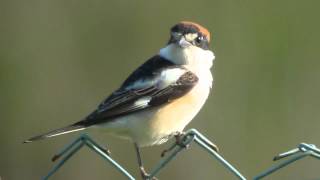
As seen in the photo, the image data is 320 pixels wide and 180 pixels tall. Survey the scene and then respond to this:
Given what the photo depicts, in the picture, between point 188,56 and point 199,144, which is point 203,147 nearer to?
point 199,144

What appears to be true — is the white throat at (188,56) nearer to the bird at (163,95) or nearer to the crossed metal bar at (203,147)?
the bird at (163,95)

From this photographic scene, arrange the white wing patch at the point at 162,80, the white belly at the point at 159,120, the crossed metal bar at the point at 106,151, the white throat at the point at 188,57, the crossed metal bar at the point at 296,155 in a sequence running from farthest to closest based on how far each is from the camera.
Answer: the white throat at the point at 188,57
the white wing patch at the point at 162,80
the white belly at the point at 159,120
the crossed metal bar at the point at 106,151
the crossed metal bar at the point at 296,155

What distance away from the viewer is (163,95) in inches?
163

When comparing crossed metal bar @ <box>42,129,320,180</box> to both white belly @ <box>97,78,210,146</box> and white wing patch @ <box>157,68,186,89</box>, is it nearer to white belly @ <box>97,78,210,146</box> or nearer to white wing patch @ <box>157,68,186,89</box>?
white belly @ <box>97,78,210,146</box>

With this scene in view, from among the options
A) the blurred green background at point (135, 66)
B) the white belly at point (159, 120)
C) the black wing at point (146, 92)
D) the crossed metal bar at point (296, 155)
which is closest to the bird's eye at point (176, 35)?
the black wing at point (146, 92)

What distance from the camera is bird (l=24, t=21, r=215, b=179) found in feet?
13.0

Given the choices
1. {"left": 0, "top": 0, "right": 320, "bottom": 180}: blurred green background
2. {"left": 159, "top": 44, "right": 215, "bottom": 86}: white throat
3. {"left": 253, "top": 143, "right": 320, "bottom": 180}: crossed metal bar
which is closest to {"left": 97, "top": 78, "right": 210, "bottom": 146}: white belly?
{"left": 159, "top": 44, "right": 215, "bottom": 86}: white throat

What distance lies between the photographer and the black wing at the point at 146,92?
3984mm

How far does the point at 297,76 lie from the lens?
6.78 m

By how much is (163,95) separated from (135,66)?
2.43 meters

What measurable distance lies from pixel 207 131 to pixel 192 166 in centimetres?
26

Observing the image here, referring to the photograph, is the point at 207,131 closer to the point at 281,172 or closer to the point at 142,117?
the point at 281,172

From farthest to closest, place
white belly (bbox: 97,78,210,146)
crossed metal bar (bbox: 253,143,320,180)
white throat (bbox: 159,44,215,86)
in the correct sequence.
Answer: white throat (bbox: 159,44,215,86), white belly (bbox: 97,78,210,146), crossed metal bar (bbox: 253,143,320,180)

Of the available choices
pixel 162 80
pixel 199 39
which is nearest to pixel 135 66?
pixel 199 39
